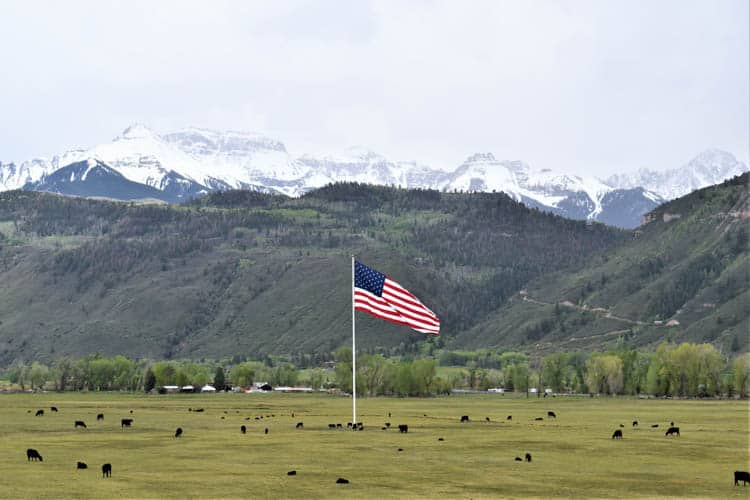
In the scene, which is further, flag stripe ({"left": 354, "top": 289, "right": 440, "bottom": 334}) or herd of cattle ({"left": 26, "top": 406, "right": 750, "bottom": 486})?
flag stripe ({"left": 354, "top": 289, "right": 440, "bottom": 334})

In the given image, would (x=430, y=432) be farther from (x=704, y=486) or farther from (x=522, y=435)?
(x=704, y=486)

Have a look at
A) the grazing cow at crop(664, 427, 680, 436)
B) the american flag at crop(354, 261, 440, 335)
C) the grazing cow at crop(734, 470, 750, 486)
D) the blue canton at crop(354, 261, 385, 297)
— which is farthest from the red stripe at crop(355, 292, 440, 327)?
the grazing cow at crop(734, 470, 750, 486)

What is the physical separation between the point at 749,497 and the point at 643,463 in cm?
1699

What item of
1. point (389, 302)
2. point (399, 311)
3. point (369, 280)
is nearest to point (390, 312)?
point (399, 311)

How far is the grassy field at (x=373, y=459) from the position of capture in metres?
61.3

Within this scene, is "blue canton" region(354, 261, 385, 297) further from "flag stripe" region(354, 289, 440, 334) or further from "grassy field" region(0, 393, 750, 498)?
"grassy field" region(0, 393, 750, 498)

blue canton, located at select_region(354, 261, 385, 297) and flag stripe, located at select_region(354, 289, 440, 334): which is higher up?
blue canton, located at select_region(354, 261, 385, 297)

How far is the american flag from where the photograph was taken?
9250cm

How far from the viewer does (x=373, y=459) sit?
250ft

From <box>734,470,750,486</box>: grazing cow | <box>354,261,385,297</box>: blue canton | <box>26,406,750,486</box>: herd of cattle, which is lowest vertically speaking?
<box>734,470,750,486</box>: grazing cow

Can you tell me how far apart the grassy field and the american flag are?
9455 mm

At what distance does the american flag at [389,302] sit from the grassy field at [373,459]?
9455 mm

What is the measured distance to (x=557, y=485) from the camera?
209ft

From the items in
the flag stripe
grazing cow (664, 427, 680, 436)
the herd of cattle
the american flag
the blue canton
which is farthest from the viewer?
grazing cow (664, 427, 680, 436)
